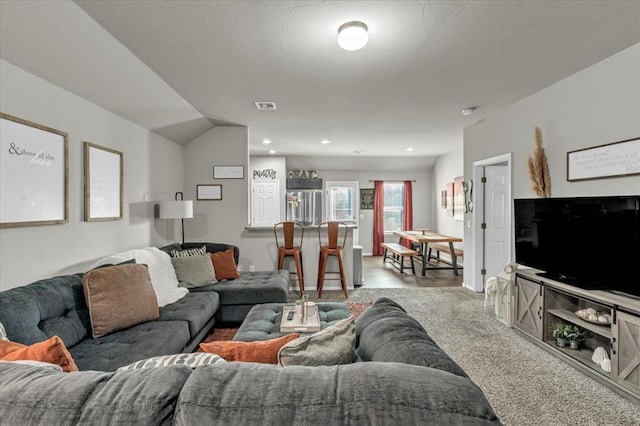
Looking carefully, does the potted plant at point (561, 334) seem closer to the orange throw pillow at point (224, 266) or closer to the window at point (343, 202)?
the orange throw pillow at point (224, 266)

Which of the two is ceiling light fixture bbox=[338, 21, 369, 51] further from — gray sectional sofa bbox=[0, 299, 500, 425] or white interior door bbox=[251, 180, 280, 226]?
white interior door bbox=[251, 180, 280, 226]

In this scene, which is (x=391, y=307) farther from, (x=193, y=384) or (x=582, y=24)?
(x=582, y=24)

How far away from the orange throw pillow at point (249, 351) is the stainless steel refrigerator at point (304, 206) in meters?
6.74

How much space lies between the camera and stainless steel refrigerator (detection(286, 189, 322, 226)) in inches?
316

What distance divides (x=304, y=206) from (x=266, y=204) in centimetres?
94

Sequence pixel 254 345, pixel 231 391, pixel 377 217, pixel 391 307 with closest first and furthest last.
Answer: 1. pixel 231 391
2. pixel 254 345
3. pixel 391 307
4. pixel 377 217

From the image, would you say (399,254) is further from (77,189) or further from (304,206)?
(77,189)

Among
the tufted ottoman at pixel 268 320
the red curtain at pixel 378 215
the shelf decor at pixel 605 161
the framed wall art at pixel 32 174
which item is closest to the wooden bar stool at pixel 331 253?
the tufted ottoman at pixel 268 320

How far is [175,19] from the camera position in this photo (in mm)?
2088

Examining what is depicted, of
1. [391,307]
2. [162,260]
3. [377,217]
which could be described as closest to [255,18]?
[391,307]

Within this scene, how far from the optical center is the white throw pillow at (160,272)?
2.91 metres

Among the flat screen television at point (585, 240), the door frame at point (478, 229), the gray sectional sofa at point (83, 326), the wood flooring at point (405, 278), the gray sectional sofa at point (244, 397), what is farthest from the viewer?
the wood flooring at point (405, 278)

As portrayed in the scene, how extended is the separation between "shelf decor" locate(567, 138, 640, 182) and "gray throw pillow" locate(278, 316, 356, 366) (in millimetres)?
2775

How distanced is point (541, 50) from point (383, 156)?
222 inches
